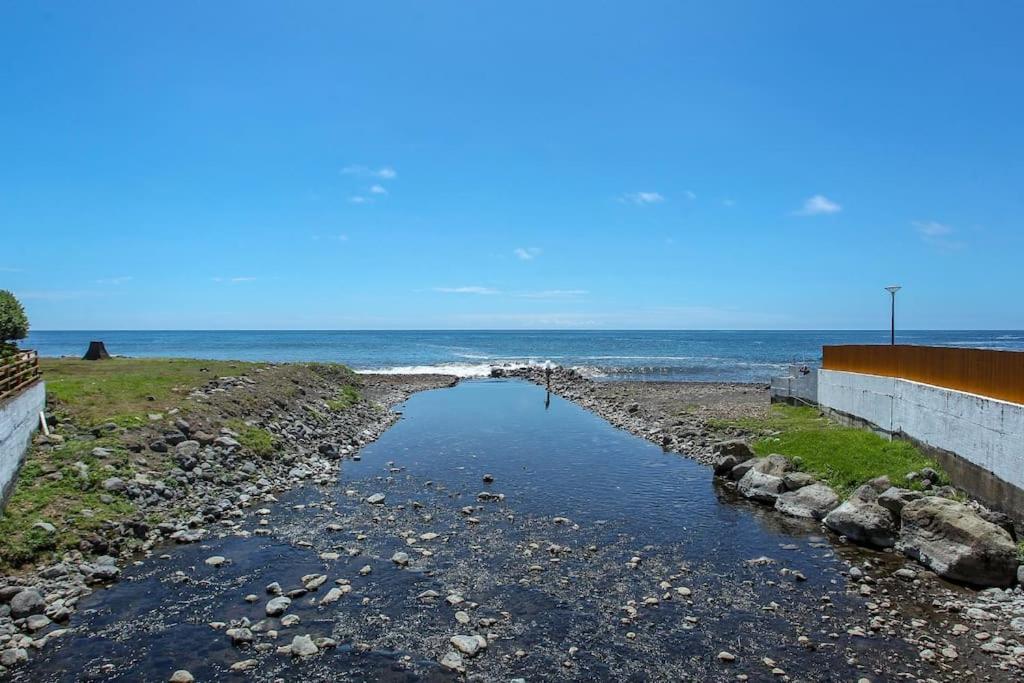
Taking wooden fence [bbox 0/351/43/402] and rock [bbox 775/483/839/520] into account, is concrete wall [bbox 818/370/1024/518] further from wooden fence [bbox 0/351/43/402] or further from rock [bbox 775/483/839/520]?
wooden fence [bbox 0/351/43/402]

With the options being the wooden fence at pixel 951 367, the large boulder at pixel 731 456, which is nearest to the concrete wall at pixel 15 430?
the large boulder at pixel 731 456

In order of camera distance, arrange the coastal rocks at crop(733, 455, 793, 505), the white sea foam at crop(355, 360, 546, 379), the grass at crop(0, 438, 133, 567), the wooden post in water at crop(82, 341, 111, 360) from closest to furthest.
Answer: the grass at crop(0, 438, 133, 567) → the coastal rocks at crop(733, 455, 793, 505) → the wooden post in water at crop(82, 341, 111, 360) → the white sea foam at crop(355, 360, 546, 379)

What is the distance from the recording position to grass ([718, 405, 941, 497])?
754 inches

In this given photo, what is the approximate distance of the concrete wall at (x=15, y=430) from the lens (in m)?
14.9

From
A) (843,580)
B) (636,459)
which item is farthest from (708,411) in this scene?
(843,580)

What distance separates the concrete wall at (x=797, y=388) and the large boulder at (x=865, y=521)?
57.8 feet

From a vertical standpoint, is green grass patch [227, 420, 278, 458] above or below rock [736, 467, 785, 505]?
above

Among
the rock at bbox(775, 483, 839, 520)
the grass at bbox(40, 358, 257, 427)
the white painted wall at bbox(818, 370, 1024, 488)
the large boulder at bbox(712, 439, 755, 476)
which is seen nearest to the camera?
the white painted wall at bbox(818, 370, 1024, 488)

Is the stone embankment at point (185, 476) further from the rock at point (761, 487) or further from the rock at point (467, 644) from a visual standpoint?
the rock at point (761, 487)

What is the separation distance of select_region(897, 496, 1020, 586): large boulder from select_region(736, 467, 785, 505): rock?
462 cm

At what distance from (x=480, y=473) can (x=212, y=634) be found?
13.4m

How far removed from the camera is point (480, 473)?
23.7 metres

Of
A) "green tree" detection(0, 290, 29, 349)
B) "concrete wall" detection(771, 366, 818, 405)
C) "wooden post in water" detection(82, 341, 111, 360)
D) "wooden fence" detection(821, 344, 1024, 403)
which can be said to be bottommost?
"concrete wall" detection(771, 366, 818, 405)

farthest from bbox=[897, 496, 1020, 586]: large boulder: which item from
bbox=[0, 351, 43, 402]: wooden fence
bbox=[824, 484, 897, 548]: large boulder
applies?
bbox=[0, 351, 43, 402]: wooden fence
